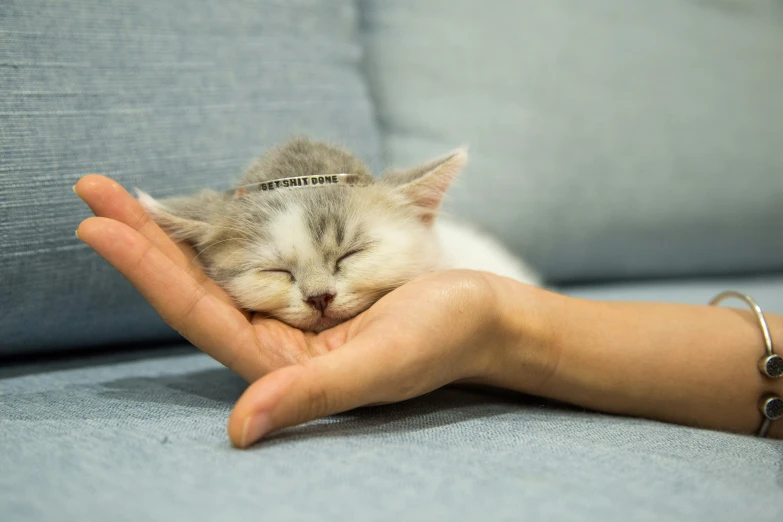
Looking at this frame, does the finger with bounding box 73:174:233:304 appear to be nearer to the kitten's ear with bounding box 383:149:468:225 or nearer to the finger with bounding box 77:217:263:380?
the finger with bounding box 77:217:263:380

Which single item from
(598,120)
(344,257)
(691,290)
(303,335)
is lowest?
(691,290)

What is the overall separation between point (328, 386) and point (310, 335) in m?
0.23

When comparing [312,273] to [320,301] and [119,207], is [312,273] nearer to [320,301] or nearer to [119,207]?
[320,301]

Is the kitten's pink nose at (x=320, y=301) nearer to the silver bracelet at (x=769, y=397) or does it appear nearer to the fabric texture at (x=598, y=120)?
the silver bracelet at (x=769, y=397)

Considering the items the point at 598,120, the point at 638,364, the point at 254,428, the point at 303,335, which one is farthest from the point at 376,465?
the point at 598,120

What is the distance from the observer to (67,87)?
1.07 metres

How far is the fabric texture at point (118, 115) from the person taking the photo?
103 cm

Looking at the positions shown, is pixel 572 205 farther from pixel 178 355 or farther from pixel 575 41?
pixel 178 355

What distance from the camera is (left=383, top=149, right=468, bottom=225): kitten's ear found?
0.99m

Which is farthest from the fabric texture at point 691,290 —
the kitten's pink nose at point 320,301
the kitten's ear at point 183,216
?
the kitten's ear at point 183,216

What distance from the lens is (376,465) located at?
2.04 feet

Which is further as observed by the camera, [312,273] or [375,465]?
[312,273]

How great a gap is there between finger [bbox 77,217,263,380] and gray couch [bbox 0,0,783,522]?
0.29 ft

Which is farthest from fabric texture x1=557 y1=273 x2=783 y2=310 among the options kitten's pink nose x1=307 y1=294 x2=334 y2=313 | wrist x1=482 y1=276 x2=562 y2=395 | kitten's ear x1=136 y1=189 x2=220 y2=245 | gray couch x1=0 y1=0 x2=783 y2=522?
kitten's ear x1=136 y1=189 x2=220 y2=245
